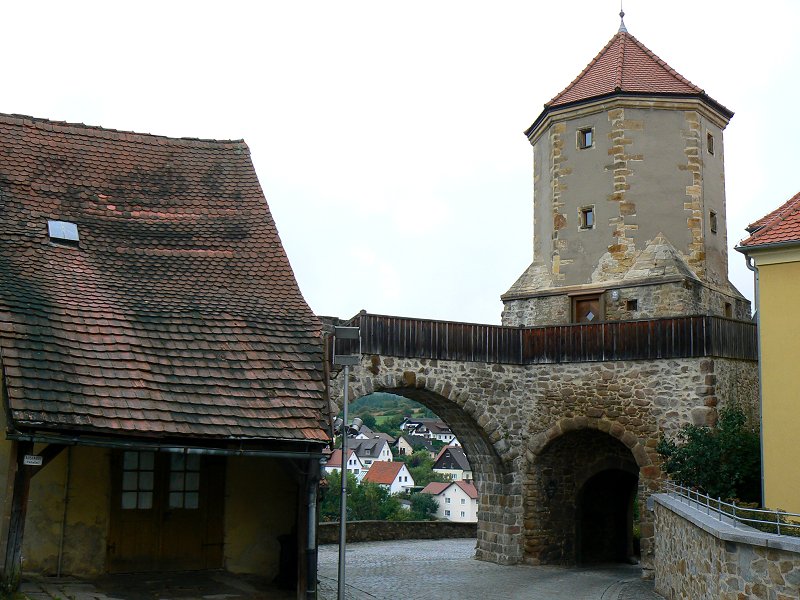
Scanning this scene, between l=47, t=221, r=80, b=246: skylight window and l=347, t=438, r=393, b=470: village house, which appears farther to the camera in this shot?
l=347, t=438, r=393, b=470: village house

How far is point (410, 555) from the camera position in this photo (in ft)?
65.9

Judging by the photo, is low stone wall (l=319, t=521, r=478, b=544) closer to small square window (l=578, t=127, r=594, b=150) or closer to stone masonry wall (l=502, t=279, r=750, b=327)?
stone masonry wall (l=502, t=279, r=750, b=327)

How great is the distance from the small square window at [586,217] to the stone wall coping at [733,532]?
8690 millimetres

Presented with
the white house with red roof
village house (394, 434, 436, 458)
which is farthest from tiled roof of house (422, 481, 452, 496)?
village house (394, 434, 436, 458)

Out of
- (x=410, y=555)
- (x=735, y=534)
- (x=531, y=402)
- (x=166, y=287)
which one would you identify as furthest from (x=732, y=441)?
(x=166, y=287)

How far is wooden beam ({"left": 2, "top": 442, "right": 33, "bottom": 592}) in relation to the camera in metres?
9.31

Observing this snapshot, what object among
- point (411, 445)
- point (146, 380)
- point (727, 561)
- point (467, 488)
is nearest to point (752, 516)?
point (727, 561)

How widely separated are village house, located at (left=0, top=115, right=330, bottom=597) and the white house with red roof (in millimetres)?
59182

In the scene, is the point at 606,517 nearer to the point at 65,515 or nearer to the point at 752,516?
the point at 752,516

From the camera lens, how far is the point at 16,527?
934 centimetres

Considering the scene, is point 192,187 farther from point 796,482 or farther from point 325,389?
point 796,482

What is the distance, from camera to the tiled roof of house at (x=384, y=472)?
74.0 meters

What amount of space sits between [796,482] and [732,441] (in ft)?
7.93

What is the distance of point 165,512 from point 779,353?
346 inches
